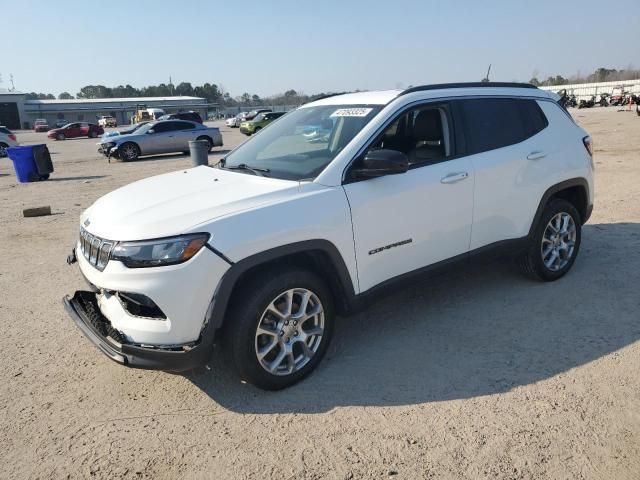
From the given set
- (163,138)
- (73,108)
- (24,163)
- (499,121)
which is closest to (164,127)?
(163,138)

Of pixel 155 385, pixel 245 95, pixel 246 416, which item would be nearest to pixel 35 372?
pixel 155 385

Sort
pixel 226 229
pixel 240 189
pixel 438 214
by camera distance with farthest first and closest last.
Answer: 1. pixel 438 214
2. pixel 240 189
3. pixel 226 229

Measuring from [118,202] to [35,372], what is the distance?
1407 mm

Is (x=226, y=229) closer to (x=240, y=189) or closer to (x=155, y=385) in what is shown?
(x=240, y=189)

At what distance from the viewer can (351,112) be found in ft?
12.8

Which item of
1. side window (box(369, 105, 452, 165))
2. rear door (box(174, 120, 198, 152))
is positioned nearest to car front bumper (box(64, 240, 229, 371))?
side window (box(369, 105, 452, 165))

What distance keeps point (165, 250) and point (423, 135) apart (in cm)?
240

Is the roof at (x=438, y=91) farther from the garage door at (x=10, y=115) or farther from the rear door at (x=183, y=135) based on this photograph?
the garage door at (x=10, y=115)

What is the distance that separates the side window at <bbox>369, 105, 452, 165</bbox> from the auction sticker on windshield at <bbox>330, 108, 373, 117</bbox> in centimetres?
25

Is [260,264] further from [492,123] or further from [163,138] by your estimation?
[163,138]

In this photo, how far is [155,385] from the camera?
11.3 feet

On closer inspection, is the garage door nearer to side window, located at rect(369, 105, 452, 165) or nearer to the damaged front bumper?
side window, located at rect(369, 105, 452, 165)

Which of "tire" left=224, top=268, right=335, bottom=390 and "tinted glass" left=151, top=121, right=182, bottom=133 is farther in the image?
"tinted glass" left=151, top=121, right=182, bottom=133

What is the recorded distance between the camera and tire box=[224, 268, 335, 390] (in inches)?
118
